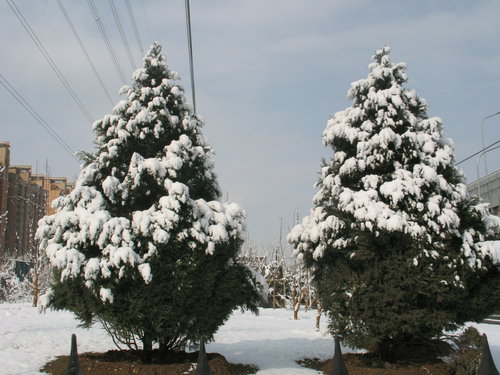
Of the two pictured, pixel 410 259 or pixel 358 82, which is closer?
pixel 410 259

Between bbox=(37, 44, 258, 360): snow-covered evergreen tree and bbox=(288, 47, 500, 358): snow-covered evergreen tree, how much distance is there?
1.73m

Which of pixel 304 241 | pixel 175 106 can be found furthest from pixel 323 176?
pixel 175 106

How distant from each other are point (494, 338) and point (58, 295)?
11.6m

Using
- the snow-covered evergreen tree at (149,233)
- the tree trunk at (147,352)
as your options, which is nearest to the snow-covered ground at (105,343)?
the snow-covered evergreen tree at (149,233)

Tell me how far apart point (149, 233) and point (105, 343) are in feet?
15.0

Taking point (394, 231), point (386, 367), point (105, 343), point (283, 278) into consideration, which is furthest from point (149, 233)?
point (283, 278)

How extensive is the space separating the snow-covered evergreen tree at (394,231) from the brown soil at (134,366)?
219 centimetres

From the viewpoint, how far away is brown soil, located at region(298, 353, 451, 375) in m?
8.00

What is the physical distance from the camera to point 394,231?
8.12m

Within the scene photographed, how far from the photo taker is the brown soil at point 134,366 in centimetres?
745

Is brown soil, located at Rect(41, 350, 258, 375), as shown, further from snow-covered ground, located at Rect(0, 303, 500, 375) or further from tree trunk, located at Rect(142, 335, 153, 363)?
snow-covered ground, located at Rect(0, 303, 500, 375)

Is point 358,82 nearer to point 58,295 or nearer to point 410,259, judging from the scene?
point 410,259

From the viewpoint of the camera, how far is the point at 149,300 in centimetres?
743

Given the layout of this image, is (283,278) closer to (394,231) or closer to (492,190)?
(492,190)
